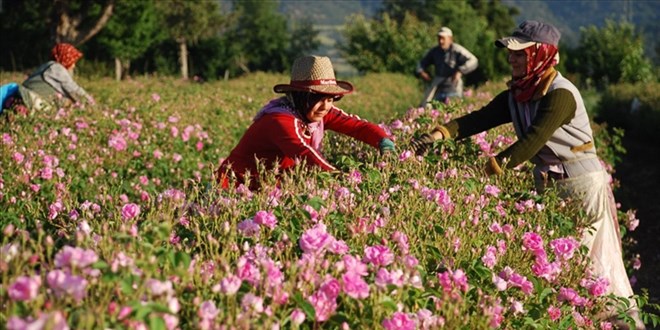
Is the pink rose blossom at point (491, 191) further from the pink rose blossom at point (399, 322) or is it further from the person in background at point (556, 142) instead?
the pink rose blossom at point (399, 322)

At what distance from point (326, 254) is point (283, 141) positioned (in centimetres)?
165

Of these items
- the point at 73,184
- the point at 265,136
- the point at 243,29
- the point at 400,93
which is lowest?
the point at 243,29

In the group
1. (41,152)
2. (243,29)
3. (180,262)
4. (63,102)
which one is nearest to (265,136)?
(180,262)

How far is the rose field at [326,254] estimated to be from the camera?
193cm

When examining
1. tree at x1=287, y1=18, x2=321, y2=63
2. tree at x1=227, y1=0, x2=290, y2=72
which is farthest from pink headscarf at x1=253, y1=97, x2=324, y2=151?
tree at x1=287, y1=18, x2=321, y2=63

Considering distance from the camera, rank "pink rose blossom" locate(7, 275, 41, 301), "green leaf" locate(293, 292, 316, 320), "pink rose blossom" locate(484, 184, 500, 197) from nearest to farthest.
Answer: "pink rose blossom" locate(7, 275, 41, 301)
"green leaf" locate(293, 292, 316, 320)
"pink rose blossom" locate(484, 184, 500, 197)

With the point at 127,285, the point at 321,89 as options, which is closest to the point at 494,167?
the point at 321,89

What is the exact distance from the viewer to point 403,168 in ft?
13.4

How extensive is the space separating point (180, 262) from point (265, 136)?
7.07 ft

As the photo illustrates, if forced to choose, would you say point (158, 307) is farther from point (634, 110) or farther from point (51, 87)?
point (634, 110)

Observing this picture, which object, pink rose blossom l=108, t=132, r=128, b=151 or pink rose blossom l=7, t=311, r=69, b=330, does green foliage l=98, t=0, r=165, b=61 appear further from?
pink rose blossom l=7, t=311, r=69, b=330

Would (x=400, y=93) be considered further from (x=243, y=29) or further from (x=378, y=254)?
(x=243, y=29)

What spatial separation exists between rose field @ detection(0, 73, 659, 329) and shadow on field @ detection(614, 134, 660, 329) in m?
2.79

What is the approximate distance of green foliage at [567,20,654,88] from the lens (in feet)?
127
